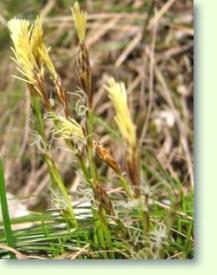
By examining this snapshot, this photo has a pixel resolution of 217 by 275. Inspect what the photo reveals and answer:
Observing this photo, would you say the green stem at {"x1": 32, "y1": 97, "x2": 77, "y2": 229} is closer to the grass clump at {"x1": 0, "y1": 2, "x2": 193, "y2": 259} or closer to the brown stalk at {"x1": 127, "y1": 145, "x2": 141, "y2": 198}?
the grass clump at {"x1": 0, "y1": 2, "x2": 193, "y2": 259}

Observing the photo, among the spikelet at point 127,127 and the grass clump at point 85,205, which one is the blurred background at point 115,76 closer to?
the grass clump at point 85,205

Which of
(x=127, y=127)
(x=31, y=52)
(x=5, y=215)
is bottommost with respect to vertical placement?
(x=5, y=215)

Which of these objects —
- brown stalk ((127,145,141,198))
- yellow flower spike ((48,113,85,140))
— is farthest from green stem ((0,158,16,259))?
brown stalk ((127,145,141,198))

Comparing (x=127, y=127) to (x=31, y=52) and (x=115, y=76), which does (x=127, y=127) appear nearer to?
(x=31, y=52)

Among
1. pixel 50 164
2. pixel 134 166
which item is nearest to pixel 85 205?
pixel 50 164

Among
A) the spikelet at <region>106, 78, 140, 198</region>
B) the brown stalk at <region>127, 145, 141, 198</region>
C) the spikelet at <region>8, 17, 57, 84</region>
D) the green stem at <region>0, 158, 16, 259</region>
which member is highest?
the spikelet at <region>8, 17, 57, 84</region>

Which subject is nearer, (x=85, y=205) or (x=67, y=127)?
(x=67, y=127)

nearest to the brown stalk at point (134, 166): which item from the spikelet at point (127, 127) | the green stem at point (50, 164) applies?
the spikelet at point (127, 127)
